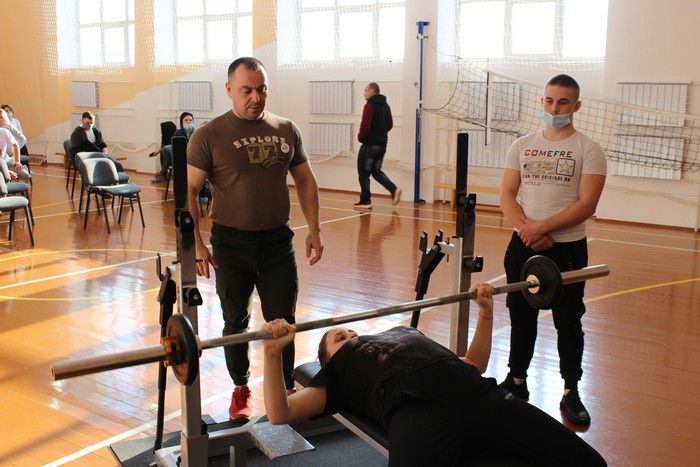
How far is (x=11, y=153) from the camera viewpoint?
878 centimetres

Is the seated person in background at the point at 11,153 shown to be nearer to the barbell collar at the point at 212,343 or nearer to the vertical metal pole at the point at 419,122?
the vertical metal pole at the point at 419,122

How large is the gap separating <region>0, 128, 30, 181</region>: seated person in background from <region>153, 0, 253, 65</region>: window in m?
4.22

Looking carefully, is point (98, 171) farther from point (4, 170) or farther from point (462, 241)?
point (462, 241)

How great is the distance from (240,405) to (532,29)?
7.30m

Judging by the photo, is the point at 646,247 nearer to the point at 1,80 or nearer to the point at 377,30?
the point at 377,30

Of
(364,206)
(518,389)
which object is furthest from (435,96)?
(518,389)

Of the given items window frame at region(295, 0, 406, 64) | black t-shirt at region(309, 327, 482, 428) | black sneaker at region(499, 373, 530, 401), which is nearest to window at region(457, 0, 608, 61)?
window frame at region(295, 0, 406, 64)

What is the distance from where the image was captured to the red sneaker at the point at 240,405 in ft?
10.6

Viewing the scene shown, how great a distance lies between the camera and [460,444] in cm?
220

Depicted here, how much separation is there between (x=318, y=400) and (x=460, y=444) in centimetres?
50

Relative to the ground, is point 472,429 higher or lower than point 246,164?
lower

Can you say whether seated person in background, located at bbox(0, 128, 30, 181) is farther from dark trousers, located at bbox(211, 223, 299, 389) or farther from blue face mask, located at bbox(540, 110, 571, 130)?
blue face mask, located at bbox(540, 110, 571, 130)

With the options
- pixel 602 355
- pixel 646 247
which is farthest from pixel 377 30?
pixel 602 355

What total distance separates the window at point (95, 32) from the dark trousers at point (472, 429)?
41.0 ft
